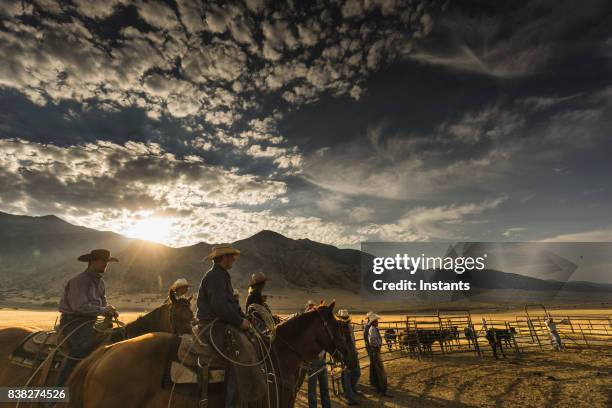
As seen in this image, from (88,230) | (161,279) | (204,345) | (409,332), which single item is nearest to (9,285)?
(161,279)

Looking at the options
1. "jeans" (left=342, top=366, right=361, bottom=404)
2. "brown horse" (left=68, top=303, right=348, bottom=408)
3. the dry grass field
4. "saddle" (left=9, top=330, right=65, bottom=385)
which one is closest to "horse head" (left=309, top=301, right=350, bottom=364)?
"brown horse" (left=68, top=303, right=348, bottom=408)

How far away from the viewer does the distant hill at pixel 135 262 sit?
82.8 metres

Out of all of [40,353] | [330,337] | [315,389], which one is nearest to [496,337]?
[315,389]

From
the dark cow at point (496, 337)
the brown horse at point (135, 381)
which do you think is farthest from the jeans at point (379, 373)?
the dark cow at point (496, 337)

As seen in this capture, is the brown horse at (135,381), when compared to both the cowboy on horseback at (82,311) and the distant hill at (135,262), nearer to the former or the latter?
the cowboy on horseback at (82,311)

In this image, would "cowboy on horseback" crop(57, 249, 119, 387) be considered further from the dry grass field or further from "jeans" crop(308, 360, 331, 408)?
the dry grass field

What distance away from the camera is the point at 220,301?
4203mm

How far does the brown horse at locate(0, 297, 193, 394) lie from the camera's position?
5.25 m

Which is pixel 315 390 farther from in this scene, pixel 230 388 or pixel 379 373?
pixel 230 388

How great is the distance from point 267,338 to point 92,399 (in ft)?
7.34

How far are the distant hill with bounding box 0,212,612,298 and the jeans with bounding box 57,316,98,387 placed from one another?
255 ft

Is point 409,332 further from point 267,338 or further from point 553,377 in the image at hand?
point 267,338

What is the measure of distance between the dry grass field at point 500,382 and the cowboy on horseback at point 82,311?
5.73 m

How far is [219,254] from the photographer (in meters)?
4.55
